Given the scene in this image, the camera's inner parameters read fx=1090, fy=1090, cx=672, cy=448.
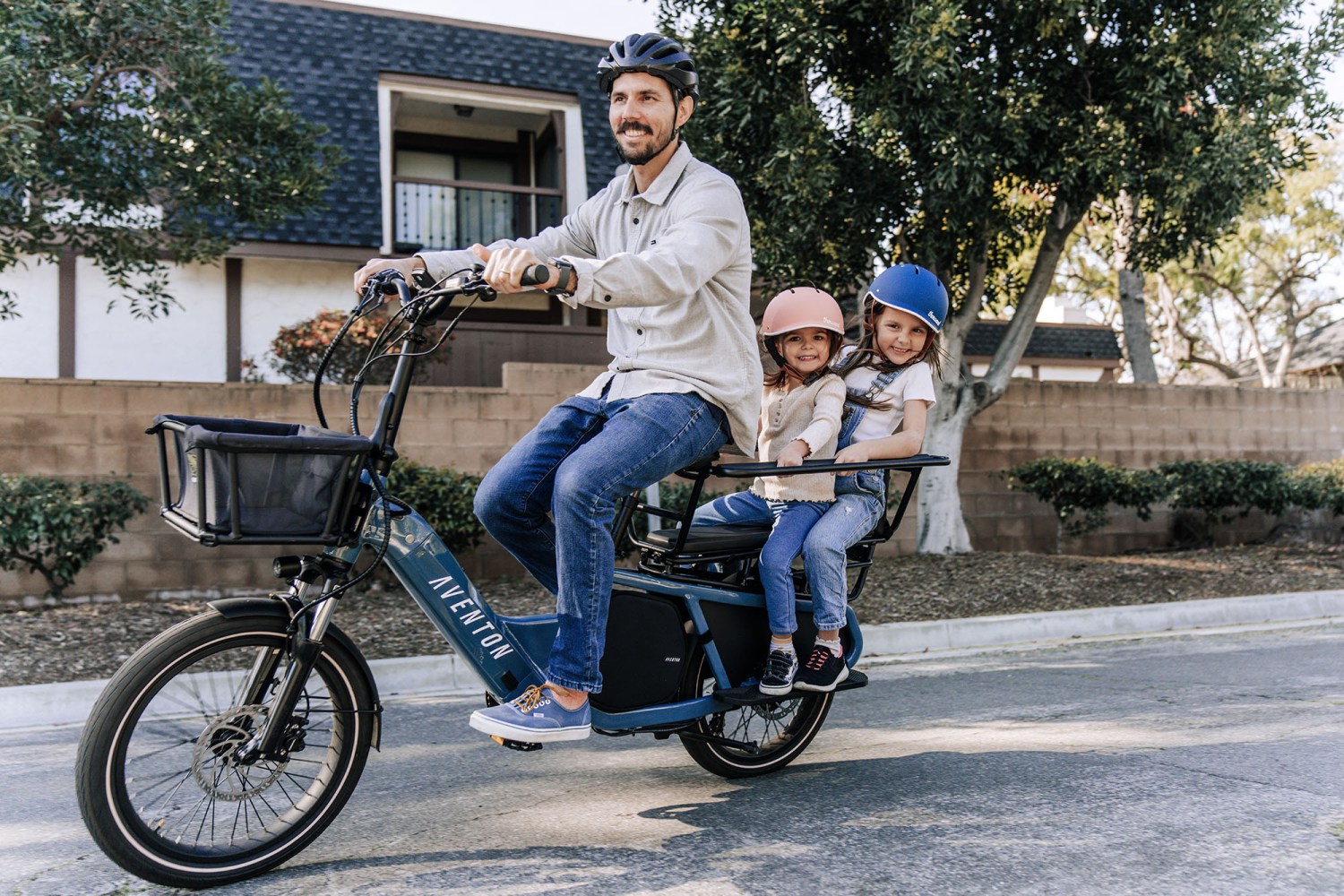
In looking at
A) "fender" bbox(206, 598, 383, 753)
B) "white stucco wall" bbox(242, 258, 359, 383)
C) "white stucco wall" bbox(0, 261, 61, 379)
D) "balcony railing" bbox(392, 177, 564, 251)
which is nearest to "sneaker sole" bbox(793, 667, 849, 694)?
"fender" bbox(206, 598, 383, 753)

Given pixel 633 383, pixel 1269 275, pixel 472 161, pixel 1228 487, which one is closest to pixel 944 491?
pixel 1228 487

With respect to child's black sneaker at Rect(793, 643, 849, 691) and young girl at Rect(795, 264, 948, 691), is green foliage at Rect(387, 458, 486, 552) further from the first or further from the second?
child's black sneaker at Rect(793, 643, 849, 691)

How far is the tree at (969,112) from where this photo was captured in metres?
8.78

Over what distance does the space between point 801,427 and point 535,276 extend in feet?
4.86

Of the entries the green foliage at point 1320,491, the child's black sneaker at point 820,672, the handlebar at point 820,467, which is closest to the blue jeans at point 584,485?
the handlebar at point 820,467

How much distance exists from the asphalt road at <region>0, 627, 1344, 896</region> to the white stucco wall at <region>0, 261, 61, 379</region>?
9.23 meters

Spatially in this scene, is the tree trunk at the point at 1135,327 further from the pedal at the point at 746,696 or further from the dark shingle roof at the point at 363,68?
the pedal at the point at 746,696

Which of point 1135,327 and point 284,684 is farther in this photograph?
point 1135,327

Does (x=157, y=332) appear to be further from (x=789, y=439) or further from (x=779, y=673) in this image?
(x=779, y=673)

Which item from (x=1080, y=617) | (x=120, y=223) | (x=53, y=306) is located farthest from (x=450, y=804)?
(x=53, y=306)

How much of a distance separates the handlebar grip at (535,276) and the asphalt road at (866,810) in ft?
5.19

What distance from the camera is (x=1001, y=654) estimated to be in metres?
7.14

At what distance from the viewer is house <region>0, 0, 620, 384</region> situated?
13125 millimetres

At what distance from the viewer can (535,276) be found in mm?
2811
